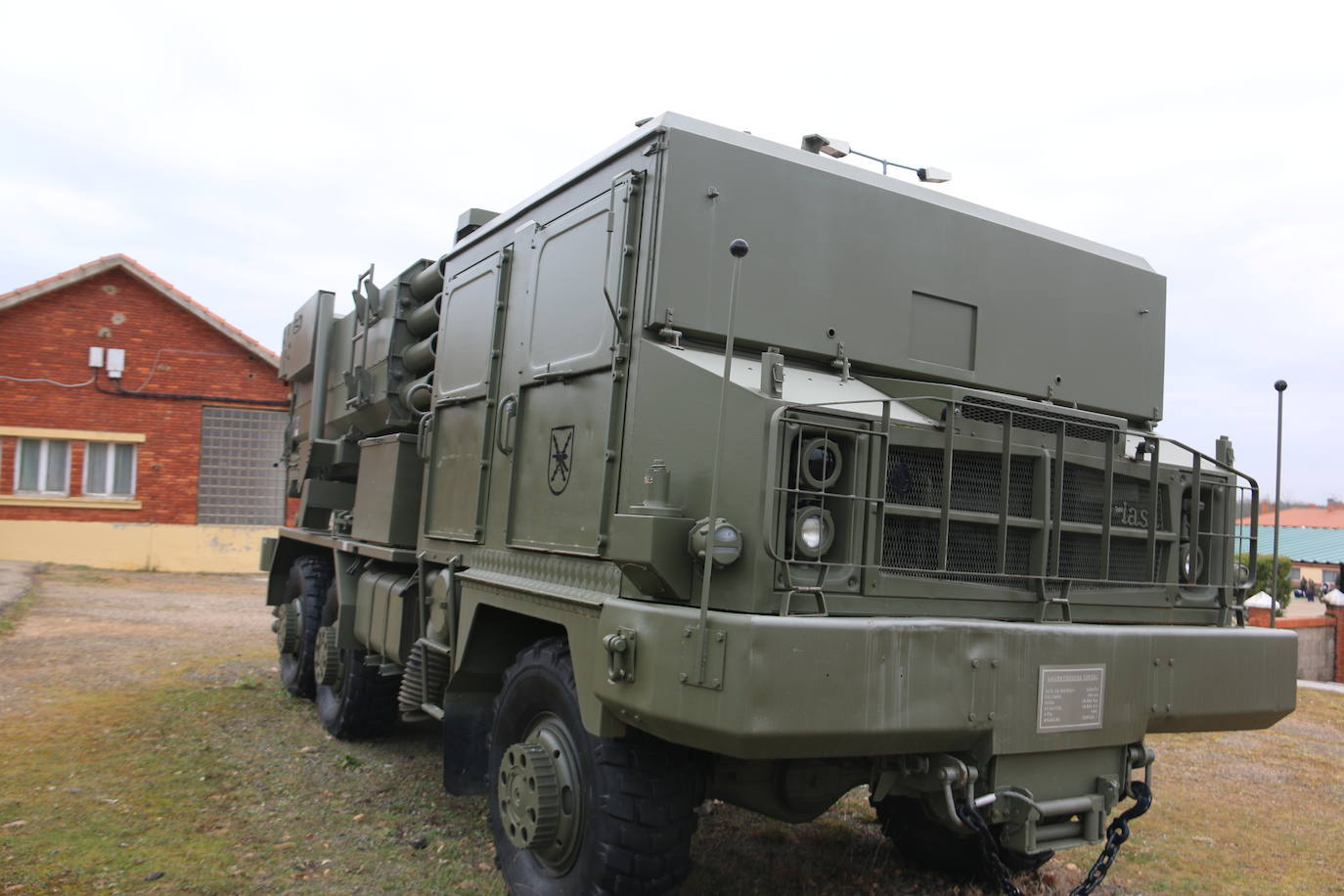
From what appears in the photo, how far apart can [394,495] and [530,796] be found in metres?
2.96

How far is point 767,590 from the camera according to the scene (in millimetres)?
3184

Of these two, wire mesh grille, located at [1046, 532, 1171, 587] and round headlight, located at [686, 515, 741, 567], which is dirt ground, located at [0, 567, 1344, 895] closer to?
wire mesh grille, located at [1046, 532, 1171, 587]

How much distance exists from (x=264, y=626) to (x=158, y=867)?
9621mm

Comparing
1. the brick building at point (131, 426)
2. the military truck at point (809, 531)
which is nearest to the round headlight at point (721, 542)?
the military truck at point (809, 531)

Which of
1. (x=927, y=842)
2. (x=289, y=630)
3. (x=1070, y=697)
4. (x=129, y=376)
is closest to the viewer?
(x=1070, y=697)

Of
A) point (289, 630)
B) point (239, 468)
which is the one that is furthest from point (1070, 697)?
point (239, 468)

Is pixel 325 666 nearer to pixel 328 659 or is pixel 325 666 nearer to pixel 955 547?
pixel 328 659

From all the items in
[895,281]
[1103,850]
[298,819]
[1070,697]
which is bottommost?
[298,819]

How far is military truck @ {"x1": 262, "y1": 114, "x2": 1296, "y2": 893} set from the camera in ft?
10.5

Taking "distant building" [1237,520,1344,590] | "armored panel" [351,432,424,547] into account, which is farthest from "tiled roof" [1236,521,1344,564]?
"armored panel" [351,432,424,547]

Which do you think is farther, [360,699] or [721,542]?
[360,699]

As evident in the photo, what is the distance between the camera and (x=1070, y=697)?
3.46m

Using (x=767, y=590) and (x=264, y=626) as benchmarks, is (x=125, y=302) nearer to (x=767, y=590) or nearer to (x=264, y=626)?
(x=264, y=626)

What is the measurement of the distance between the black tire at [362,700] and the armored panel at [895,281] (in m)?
4.29
